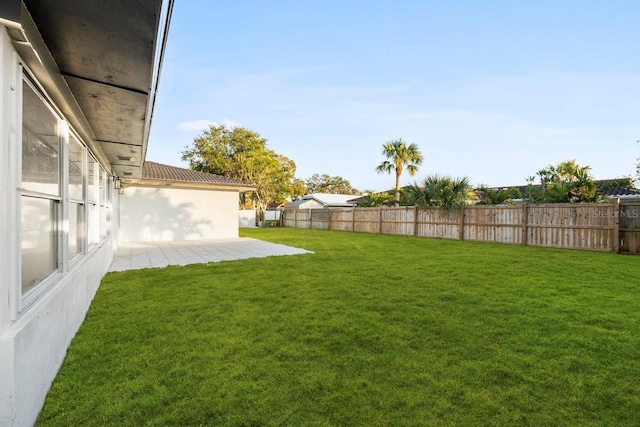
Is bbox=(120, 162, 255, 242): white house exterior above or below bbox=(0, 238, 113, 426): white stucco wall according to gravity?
above

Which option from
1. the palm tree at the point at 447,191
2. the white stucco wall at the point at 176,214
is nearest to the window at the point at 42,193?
the white stucco wall at the point at 176,214

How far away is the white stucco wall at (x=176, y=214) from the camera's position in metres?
12.8

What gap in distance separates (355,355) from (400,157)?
23.9 metres

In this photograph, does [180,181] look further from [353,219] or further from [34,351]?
[34,351]

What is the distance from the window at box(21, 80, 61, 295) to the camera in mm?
2125

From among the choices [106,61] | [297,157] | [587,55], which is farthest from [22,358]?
[297,157]

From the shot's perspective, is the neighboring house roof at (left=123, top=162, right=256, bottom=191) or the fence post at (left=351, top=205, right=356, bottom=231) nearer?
the neighboring house roof at (left=123, top=162, right=256, bottom=191)

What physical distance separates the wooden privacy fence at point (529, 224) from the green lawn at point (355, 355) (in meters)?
5.36

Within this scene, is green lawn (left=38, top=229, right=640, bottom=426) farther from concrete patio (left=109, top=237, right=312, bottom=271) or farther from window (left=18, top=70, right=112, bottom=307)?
concrete patio (left=109, top=237, right=312, bottom=271)

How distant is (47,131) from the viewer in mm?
2723

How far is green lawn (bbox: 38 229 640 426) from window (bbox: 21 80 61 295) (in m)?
0.89

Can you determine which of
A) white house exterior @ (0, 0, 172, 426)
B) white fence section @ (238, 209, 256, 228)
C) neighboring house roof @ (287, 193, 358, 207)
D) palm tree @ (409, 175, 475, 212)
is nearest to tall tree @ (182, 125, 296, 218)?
white fence section @ (238, 209, 256, 228)

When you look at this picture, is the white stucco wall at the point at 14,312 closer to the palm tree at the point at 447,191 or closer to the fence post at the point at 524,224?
the fence post at the point at 524,224

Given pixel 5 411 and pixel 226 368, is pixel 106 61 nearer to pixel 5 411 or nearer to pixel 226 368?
pixel 5 411
